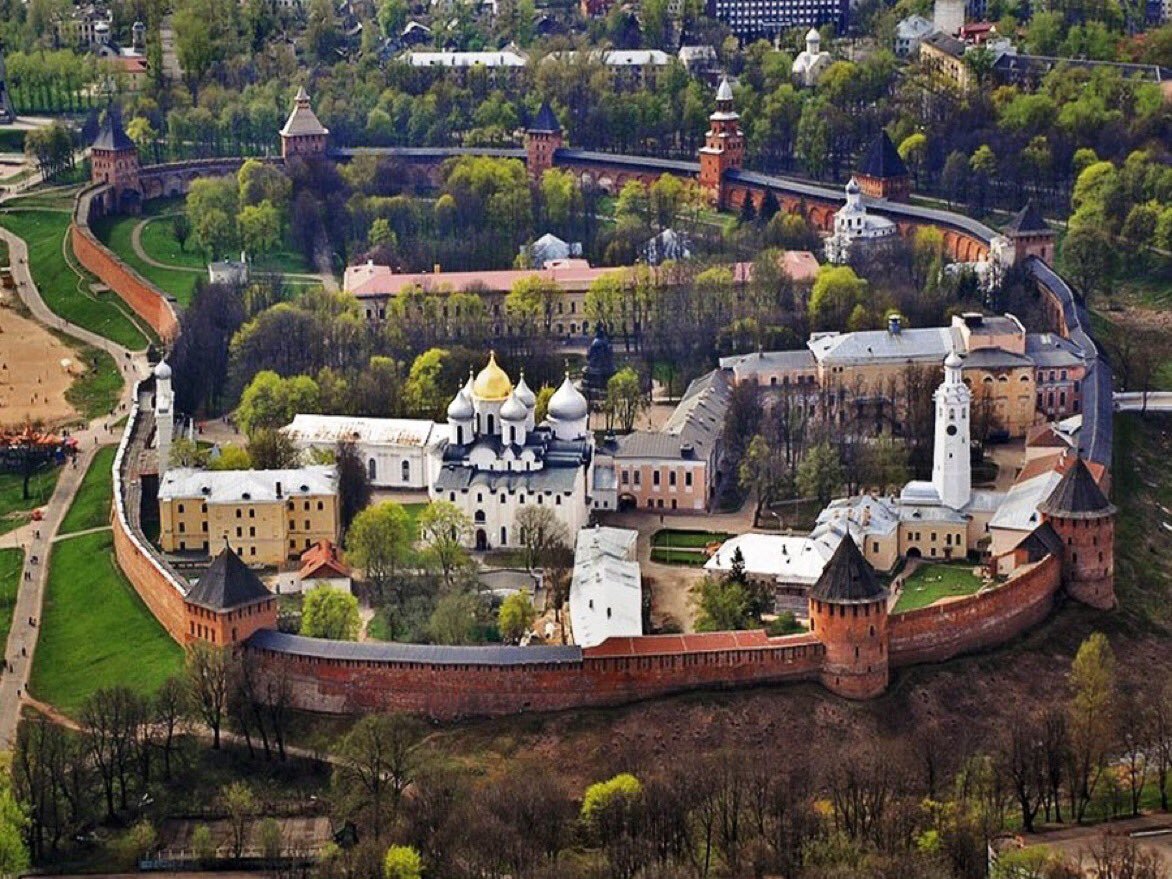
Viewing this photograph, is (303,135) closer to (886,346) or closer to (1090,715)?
(886,346)

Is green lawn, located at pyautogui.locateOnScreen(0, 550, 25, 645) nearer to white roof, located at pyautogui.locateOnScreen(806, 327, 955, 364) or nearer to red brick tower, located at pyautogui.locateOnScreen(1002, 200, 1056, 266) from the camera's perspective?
white roof, located at pyautogui.locateOnScreen(806, 327, 955, 364)

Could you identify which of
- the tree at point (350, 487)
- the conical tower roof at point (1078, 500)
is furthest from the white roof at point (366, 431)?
the conical tower roof at point (1078, 500)

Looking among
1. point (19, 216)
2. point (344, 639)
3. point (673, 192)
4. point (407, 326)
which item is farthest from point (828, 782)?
point (19, 216)

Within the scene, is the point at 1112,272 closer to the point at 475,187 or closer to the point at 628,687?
the point at 475,187

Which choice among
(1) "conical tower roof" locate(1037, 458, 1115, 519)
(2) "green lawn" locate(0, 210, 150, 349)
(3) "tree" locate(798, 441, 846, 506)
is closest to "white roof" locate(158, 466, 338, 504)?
(3) "tree" locate(798, 441, 846, 506)

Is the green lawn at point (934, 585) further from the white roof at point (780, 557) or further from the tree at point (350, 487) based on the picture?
the tree at point (350, 487)

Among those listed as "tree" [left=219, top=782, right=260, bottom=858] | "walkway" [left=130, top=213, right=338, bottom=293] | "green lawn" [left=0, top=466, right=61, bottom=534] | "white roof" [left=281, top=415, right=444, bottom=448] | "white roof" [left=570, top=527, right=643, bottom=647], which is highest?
"white roof" [left=570, top=527, right=643, bottom=647]
